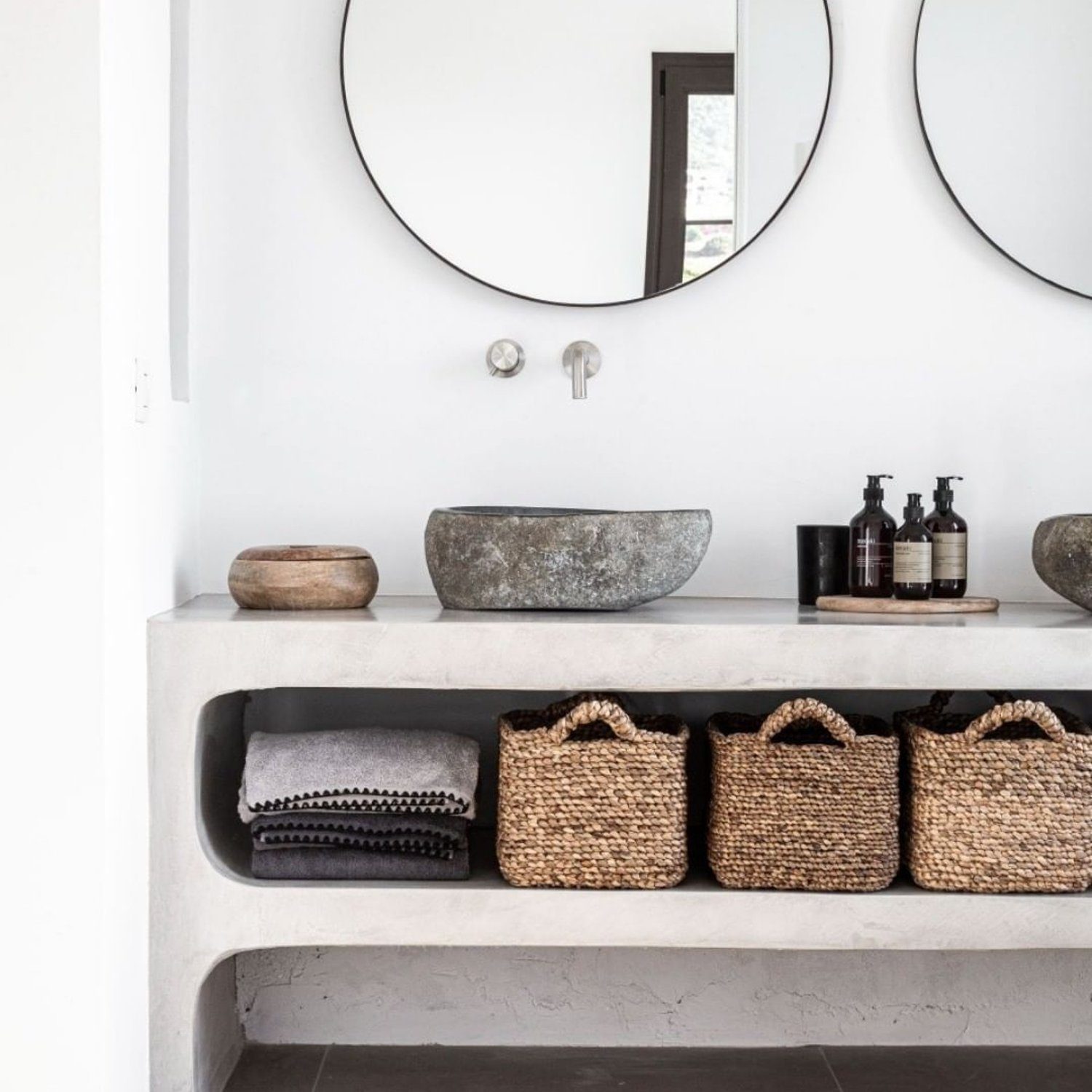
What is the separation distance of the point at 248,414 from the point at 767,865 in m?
1.12

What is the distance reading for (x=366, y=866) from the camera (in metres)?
1.77

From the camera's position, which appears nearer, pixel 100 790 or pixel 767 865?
pixel 100 790

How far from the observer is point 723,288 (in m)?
2.11

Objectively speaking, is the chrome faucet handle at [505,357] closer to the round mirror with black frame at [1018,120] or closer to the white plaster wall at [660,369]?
the white plaster wall at [660,369]

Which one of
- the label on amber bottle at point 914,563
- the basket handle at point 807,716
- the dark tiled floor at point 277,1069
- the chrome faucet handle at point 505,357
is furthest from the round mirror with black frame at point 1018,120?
the dark tiled floor at point 277,1069

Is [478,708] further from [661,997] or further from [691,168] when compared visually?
[691,168]

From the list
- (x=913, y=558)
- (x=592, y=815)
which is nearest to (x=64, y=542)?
(x=592, y=815)

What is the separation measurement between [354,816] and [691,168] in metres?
1.19

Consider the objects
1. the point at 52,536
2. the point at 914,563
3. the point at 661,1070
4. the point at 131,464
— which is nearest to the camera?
the point at 52,536

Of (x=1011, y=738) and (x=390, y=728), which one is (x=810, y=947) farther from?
(x=390, y=728)

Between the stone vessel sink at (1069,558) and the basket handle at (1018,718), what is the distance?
0.22 metres

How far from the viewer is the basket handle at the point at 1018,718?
171 cm

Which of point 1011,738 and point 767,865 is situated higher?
point 1011,738

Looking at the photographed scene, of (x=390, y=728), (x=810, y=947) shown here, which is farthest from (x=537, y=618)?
(x=810, y=947)
